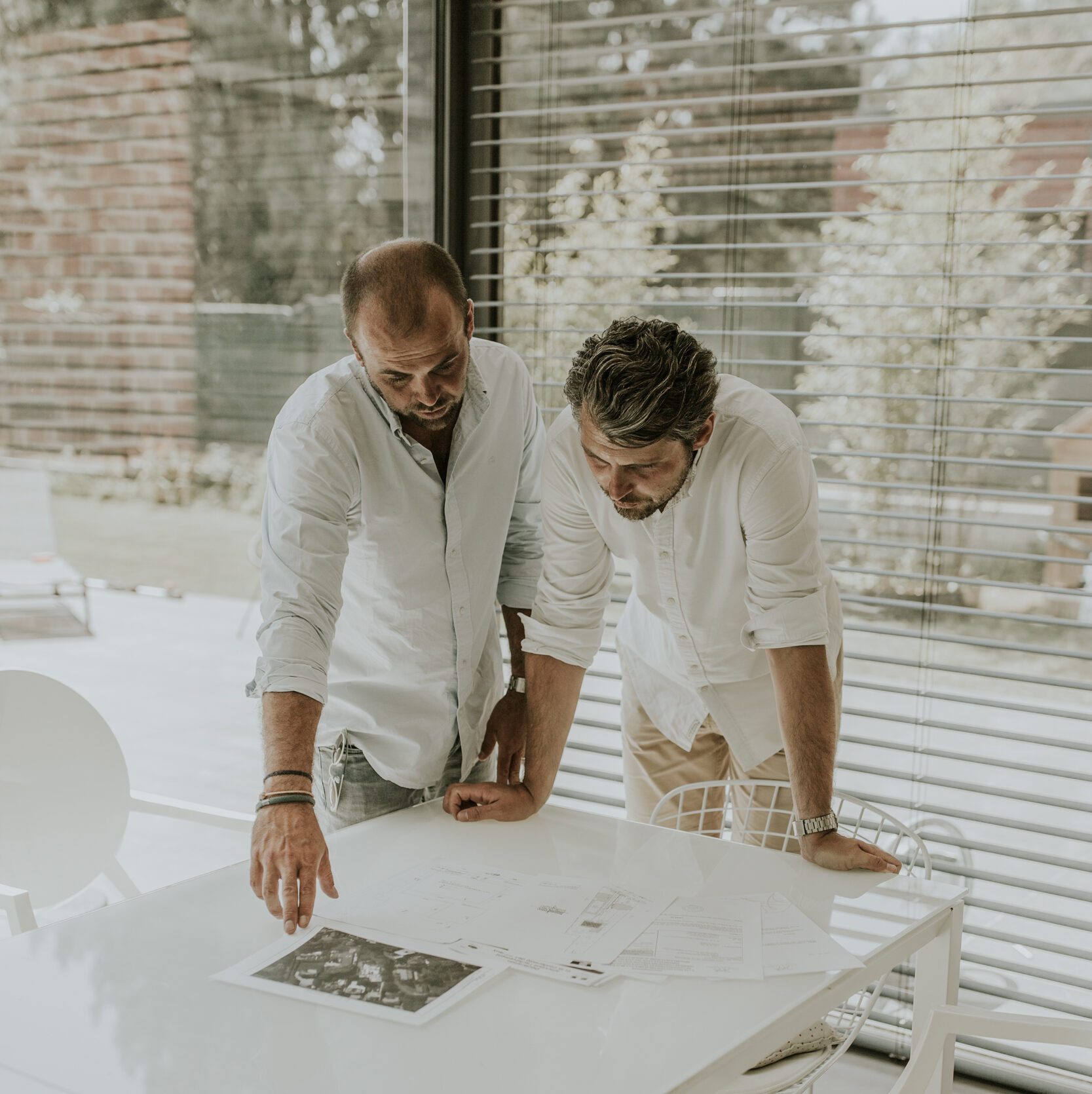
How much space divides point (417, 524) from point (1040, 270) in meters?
1.48

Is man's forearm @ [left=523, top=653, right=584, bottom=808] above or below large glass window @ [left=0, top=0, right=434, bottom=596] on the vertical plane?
below

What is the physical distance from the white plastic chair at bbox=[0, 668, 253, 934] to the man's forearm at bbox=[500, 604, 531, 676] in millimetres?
634

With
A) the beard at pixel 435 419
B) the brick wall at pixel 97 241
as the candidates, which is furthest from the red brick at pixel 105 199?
the beard at pixel 435 419

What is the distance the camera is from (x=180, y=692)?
2.50m

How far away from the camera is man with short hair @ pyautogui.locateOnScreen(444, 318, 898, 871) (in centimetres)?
169

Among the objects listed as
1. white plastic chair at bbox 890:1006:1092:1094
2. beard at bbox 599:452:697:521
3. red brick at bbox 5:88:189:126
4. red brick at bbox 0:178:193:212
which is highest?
red brick at bbox 5:88:189:126

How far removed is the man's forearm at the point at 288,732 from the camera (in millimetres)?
1502

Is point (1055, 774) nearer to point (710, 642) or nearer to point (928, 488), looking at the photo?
point (928, 488)

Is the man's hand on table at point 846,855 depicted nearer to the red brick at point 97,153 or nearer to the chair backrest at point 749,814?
the chair backrest at point 749,814

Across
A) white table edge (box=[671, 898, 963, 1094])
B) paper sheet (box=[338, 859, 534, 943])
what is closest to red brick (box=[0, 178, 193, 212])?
paper sheet (box=[338, 859, 534, 943])

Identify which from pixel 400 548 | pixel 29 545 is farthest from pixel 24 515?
pixel 400 548

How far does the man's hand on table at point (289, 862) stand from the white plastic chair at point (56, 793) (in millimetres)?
842

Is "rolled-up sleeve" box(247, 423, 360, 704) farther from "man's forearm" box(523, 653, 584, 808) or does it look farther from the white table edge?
the white table edge

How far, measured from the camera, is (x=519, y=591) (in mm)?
2188
